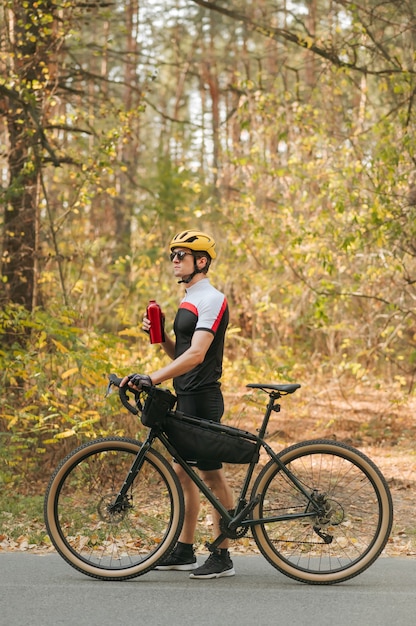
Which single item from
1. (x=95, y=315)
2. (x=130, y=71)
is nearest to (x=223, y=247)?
(x=95, y=315)

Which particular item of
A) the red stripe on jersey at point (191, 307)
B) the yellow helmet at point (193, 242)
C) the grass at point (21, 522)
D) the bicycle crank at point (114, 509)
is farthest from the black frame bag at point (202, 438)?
the grass at point (21, 522)

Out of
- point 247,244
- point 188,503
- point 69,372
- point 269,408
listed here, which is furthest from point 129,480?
point 247,244

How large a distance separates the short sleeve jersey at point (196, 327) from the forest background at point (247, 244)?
212 centimetres

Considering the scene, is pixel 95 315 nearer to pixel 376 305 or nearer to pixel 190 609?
pixel 376 305

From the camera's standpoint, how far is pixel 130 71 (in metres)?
28.4

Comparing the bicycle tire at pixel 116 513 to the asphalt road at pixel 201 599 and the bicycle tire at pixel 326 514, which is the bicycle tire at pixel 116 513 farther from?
the bicycle tire at pixel 326 514

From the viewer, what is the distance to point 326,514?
5652mm

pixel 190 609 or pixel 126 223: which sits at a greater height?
pixel 126 223

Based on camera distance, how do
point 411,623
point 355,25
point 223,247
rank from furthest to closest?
point 223,247
point 355,25
point 411,623

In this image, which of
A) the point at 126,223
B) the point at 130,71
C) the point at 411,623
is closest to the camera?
the point at 411,623

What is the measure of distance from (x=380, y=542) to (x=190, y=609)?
1250mm

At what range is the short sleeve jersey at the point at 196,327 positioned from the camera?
5.60 m

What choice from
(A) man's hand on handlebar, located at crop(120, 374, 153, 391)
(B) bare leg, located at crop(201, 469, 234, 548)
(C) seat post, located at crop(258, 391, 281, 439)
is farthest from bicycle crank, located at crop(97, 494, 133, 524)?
(C) seat post, located at crop(258, 391, 281, 439)

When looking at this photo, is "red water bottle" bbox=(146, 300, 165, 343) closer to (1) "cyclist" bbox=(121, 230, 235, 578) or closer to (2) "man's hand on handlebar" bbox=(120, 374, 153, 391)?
(1) "cyclist" bbox=(121, 230, 235, 578)
